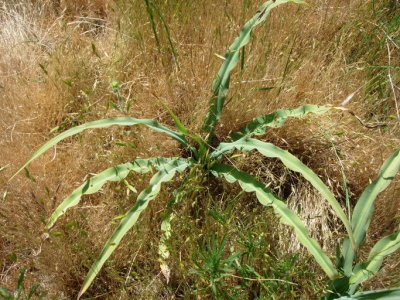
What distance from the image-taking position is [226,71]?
58.5 inches

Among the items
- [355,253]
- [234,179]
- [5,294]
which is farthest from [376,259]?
[5,294]

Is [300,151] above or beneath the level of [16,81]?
beneath

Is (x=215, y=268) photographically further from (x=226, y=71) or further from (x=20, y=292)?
(x=226, y=71)

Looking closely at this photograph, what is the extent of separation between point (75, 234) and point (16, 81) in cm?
75

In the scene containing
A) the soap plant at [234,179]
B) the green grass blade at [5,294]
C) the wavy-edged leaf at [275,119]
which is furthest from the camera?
the wavy-edged leaf at [275,119]

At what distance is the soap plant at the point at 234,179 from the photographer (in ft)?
4.08

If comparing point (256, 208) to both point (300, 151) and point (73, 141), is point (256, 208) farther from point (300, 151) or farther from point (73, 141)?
point (73, 141)

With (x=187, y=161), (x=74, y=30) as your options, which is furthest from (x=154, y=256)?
(x=74, y=30)

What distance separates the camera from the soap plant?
4.08 ft

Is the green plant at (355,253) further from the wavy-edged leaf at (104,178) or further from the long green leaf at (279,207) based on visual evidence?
the wavy-edged leaf at (104,178)

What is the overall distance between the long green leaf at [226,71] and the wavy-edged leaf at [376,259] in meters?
0.63

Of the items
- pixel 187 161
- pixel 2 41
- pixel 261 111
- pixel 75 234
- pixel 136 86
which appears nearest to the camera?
pixel 75 234

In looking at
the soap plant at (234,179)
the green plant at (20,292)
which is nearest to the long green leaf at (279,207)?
the soap plant at (234,179)

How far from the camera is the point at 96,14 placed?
219 centimetres
